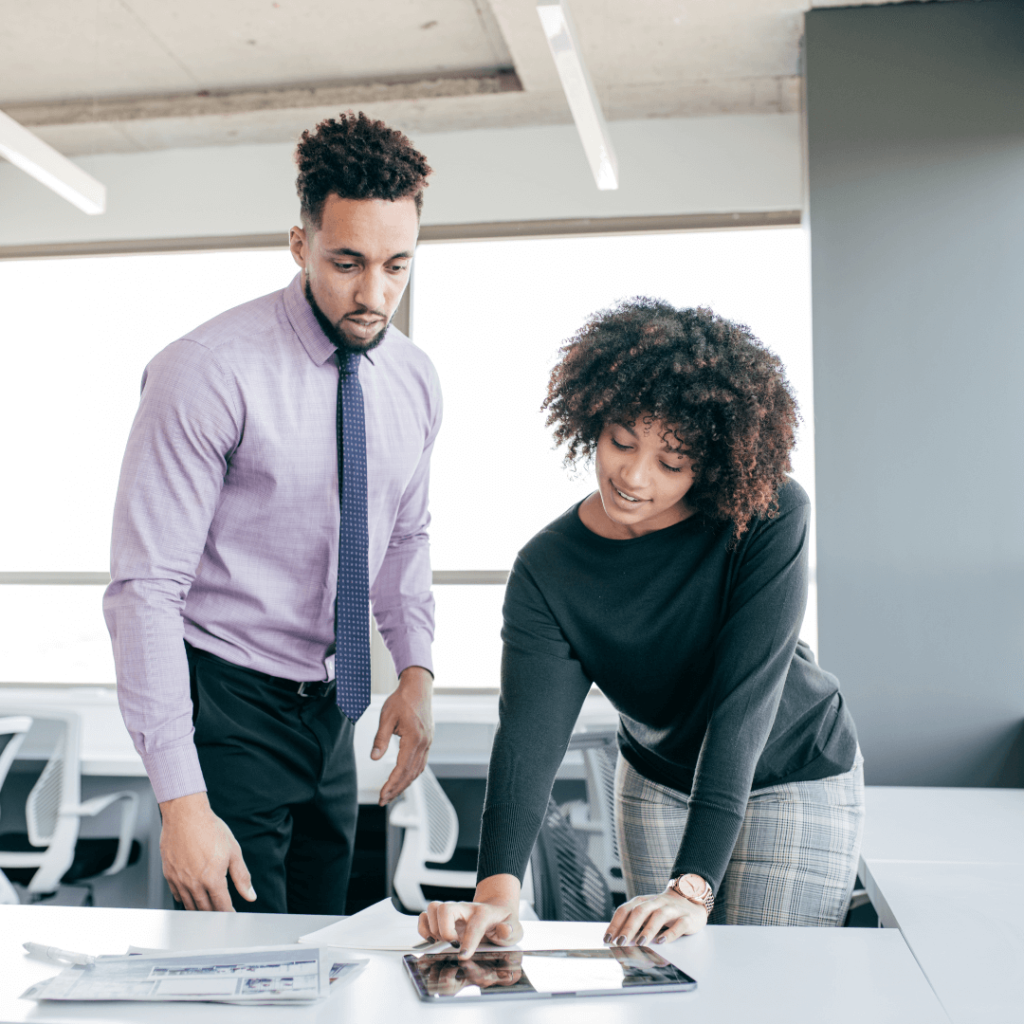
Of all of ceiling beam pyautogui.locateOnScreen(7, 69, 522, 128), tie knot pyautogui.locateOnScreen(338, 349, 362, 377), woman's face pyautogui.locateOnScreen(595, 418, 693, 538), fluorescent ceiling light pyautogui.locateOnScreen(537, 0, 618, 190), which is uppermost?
ceiling beam pyautogui.locateOnScreen(7, 69, 522, 128)

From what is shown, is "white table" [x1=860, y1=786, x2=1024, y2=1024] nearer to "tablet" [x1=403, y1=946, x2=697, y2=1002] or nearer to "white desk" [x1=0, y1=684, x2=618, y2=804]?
"tablet" [x1=403, y1=946, x2=697, y2=1002]

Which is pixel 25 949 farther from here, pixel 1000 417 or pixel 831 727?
pixel 1000 417

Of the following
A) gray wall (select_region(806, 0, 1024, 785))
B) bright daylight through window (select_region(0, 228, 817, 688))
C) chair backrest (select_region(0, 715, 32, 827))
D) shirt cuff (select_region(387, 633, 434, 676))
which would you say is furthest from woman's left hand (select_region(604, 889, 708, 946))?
bright daylight through window (select_region(0, 228, 817, 688))

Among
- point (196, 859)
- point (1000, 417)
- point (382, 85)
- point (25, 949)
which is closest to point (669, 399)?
point (196, 859)

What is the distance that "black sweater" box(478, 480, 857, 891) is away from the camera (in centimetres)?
124

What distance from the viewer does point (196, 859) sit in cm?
120

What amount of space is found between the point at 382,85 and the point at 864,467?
2.33 metres

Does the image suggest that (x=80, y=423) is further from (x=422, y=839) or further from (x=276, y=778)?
(x=276, y=778)

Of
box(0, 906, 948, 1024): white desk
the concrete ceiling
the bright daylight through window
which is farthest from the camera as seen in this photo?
the bright daylight through window

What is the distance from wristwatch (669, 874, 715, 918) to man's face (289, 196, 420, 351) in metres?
0.88

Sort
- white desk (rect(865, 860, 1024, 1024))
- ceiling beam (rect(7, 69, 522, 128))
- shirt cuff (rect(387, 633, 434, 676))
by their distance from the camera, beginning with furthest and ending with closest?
1. ceiling beam (rect(7, 69, 522, 128))
2. shirt cuff (rect(387, 633, 434, 676))
3. white desk (rect(865, 860, 1024, 1024))

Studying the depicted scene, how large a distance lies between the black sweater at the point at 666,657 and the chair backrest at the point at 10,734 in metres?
1.95

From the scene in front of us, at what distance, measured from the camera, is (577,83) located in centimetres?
247

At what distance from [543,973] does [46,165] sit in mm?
2987
